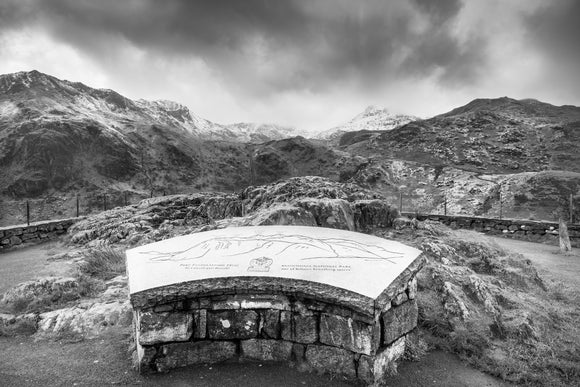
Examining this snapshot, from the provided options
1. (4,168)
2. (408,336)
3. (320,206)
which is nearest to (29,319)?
(408,336)

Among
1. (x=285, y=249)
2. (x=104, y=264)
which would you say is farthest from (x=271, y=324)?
(x=104, y=264)

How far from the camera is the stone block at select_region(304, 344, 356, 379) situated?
15.0 feet

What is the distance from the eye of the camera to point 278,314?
4.85m

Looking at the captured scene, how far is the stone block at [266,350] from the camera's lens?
4836mm

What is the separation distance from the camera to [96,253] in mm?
10367

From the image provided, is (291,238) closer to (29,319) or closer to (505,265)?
(29,319)

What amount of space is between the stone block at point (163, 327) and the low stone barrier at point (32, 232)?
1292 centimetres

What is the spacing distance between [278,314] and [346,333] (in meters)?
0.95

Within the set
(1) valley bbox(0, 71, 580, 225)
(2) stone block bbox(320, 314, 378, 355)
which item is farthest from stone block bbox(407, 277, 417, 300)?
(1) valley bbox(0, 71, 580, 225)

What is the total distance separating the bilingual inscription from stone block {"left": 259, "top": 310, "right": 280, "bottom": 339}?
0.54 metres

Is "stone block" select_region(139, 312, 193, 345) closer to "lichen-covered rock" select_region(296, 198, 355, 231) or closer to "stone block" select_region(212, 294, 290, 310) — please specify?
"stone block" select_region(212, 294, 290, 310)

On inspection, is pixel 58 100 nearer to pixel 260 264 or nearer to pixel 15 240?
pixel 15 240

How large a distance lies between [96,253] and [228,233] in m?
5.53

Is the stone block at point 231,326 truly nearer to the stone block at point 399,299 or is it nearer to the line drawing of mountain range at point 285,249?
the line drawing of mountain range at point 285,249
